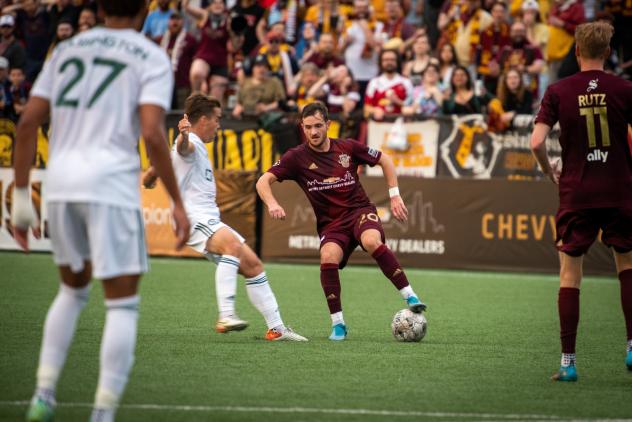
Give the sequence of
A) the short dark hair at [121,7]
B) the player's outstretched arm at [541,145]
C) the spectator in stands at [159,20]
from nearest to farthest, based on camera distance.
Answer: the short dark hair at [121,7]
the player's outstretched arm at [541,145]
the spectator in stands at [159,20]

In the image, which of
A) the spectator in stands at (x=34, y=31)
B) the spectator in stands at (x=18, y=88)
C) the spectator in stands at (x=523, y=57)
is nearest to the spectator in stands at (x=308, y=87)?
the spectator in stands at (x=523, y=57)

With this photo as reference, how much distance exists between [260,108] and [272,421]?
43.7 ft

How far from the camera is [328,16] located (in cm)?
1994

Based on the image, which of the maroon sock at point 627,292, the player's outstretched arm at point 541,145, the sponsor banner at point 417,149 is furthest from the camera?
the sponsor banner at point 417,149

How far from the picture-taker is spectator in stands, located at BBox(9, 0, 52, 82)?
22.2 meters

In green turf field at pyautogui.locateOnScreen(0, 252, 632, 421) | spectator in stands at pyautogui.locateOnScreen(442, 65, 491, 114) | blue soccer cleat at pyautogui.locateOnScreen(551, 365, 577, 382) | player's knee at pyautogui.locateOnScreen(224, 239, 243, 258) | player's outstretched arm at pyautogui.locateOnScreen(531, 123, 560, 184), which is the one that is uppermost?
spectator in stands at pyautogui.locateOnScreen(442, 65, 491, 114)

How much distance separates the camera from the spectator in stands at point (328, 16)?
19.8 m

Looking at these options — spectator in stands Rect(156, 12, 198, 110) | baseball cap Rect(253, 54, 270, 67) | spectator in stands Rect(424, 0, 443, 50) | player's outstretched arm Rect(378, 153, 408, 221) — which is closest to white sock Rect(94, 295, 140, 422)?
player's outstretched arm Rect(378, 153, 408, 221)

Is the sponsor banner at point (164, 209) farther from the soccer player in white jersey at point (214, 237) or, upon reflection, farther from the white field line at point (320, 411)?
the white field line at point (320, 411)

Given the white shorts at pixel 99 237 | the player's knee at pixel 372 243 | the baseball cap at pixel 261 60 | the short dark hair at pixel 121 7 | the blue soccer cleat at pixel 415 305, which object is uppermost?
the baseball cap at pixel 261 60

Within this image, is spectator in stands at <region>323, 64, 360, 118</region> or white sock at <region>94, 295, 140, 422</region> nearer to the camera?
white sock at <region>94, 295, 140, 422</region>

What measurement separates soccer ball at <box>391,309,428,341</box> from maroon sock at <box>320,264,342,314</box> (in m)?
0.55

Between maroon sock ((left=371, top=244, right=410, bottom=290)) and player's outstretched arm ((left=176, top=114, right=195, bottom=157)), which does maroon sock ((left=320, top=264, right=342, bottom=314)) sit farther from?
player's outstretched arm ((left=176, top=114, right=195, bottom=157))

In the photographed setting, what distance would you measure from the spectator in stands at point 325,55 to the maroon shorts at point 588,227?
1201 centimetres
